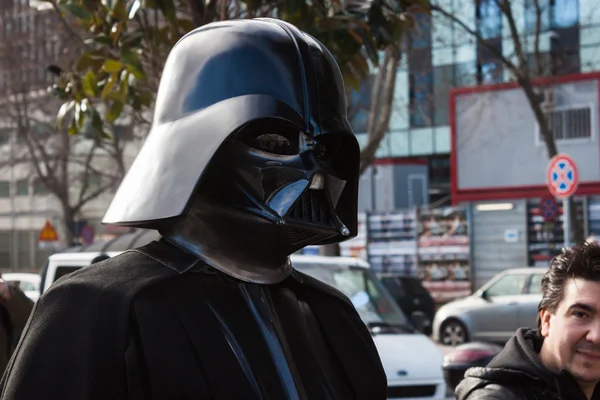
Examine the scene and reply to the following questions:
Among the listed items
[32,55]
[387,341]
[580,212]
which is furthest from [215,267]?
[32,55]

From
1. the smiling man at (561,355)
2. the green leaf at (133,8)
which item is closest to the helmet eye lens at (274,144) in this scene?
the smiling man at (561,355)

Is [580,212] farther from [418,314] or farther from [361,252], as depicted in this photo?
[418,314]

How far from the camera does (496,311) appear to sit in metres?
15.5

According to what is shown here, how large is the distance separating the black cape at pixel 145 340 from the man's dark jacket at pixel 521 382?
0.83 metres

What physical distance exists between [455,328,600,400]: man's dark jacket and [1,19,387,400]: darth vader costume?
68cm

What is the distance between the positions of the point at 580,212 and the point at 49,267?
46.9ft

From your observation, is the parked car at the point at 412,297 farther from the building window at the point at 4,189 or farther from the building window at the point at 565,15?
the building window at the point at 4,189

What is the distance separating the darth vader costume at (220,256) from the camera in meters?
1.88

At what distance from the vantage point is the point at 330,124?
2150 millimetres

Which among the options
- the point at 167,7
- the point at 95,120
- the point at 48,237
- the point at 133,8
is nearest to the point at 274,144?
the point at 133,8

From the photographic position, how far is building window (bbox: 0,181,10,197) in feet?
148

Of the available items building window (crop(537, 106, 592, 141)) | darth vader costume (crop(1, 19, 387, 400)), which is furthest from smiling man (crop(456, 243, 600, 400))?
building window (crop(537, 106, 592, 141))

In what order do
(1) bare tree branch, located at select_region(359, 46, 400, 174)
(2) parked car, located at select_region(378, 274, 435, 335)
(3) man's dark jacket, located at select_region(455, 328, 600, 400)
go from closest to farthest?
(3) man's dark jacket, located at select_region(455, 328, 600, 400) < (1) bare tree branch, located at select_region(359, 46, 400, 174) < (2) parked car, located at select_region(378, 274, 435, 335)

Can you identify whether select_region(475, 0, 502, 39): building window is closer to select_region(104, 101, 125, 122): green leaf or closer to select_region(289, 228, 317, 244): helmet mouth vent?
select_region(104, 101, 125, 122): green leaf
